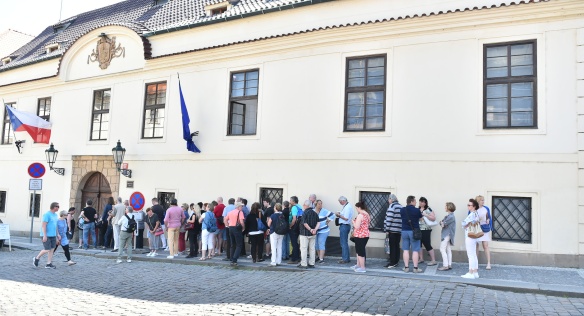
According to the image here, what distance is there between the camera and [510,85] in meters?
11.8

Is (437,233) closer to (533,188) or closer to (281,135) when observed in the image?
(533,188)

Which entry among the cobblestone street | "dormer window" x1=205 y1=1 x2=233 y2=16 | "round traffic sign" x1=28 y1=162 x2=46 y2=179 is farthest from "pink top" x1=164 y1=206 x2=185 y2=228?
"dormer window" x1=205 y1=1 x2=233 y2=16

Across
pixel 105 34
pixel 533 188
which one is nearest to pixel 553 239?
pixel 533 188

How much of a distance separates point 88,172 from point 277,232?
10147mm

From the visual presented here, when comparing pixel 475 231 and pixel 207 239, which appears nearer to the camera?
pixel 475 231

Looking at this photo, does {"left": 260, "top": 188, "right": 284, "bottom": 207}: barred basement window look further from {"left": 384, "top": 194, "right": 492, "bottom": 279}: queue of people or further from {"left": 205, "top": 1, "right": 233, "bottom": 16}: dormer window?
{"left": 205, "top": 1, "right": 233, "bottom": 16}: dormer window

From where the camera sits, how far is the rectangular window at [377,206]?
12734mm

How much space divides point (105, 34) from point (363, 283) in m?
14.7

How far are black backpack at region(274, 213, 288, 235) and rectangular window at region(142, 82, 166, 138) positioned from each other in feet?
23.0

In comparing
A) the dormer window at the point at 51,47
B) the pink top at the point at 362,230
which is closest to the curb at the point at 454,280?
the pink top at the point at 362,230

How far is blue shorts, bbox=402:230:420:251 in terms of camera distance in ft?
35.1

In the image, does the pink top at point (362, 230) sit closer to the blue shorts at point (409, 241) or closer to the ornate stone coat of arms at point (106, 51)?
the blue shorts at point (409, 241)

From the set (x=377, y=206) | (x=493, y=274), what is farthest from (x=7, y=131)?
(x=493, y=274)

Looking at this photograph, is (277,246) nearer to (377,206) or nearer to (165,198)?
(377,206)
